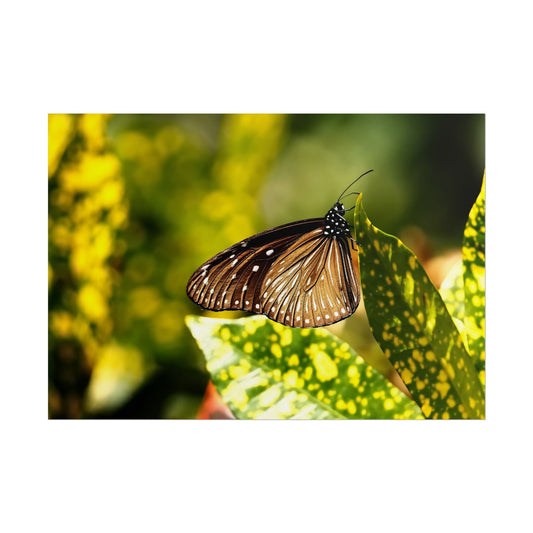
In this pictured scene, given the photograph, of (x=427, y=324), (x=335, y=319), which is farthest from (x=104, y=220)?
(x=427, y=324)

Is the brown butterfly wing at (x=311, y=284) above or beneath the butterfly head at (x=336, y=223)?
beneath

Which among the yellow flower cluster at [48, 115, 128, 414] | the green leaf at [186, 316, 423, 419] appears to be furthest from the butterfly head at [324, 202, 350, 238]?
the yellow flower cluster at [48, 115, 128, 414]

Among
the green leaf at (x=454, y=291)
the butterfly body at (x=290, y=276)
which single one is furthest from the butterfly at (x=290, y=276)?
the green leaf at (x=454, y=291)

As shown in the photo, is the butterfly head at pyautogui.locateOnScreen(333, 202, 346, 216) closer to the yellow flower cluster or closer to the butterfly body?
the butterfly body

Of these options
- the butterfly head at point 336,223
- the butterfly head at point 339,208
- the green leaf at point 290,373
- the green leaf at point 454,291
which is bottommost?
the green leaf at point 290,373

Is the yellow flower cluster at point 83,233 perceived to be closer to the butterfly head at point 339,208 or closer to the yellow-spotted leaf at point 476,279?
the butterfly head at point 339,208

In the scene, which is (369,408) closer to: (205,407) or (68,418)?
(205,407)
